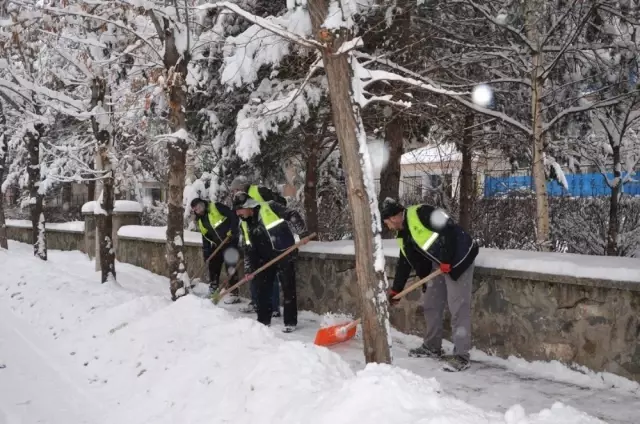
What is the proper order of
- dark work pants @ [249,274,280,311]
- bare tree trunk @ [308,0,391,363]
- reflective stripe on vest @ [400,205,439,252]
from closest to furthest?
bare tree trunk @ [308,0,391,363] < reflective stripe on vest @ [400,205,439,252] < dark work pants @ [249,274,280,311]

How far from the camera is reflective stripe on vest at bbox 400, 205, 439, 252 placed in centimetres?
498

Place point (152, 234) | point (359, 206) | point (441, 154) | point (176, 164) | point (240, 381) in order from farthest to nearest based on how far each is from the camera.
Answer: point (441, 154) < point (152, 234) < point (176, 164) < point (240, 381) < point (359, 206)

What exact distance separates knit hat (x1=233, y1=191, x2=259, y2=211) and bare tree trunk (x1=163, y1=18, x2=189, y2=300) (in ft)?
2.39

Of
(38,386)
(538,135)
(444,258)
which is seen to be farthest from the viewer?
(538,135)

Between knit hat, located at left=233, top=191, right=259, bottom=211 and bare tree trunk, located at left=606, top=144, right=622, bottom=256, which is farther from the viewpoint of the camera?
bare tree trunk, located at left=606, top=144, right=622, bottom=256

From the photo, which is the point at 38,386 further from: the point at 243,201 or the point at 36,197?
the point at 36,197

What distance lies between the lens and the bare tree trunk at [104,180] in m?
8.98

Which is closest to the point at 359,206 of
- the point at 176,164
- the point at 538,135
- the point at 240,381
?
the point at 240,381

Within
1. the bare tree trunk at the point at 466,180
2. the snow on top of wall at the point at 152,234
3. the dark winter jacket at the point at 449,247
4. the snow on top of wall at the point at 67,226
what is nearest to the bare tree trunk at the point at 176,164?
the snow on top of wall at the point at 152,234

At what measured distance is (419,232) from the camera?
16.5 feet

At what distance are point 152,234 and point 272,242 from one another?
17.0ft

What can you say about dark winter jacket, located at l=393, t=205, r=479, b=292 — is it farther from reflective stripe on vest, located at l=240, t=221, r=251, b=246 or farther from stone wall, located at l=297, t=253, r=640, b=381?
reflective stripe on vest, located at l=240, t=221, r=251, b=246

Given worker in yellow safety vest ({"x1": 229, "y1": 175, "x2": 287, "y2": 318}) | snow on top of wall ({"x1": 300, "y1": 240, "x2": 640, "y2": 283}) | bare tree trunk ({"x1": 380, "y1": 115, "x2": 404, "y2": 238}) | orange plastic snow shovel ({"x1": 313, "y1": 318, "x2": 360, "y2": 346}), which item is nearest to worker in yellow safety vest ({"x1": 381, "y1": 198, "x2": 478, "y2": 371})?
snow on top of wall ({"x1": 300, "y1": 240, "x2": 640, "y2": 283})

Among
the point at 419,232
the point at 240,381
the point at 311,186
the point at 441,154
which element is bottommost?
the point at 240,381
